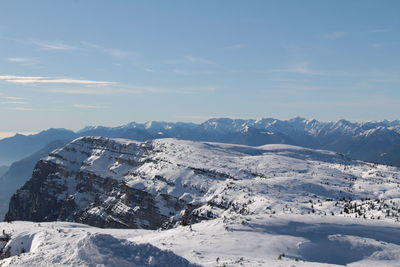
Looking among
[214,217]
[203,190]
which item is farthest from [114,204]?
[214,217]

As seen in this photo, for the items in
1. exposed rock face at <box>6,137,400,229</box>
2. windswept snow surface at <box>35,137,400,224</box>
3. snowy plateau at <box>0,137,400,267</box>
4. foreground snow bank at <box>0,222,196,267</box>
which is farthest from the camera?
exposed rock face at <box>6,137,400,229</box>

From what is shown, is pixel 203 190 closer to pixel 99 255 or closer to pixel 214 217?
pixel 214 217

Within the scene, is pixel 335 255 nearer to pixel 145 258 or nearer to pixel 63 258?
pixel 145 258

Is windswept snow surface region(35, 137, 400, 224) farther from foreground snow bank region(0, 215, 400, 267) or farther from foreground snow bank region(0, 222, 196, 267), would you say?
foreground snow bank region(0, 222, 196, 267)

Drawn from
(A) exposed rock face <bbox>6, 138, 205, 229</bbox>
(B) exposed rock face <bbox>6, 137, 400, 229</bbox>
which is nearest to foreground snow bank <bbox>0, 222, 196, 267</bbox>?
(B) exposed rock face <bbox>6, 137, 400, 229</bbox>

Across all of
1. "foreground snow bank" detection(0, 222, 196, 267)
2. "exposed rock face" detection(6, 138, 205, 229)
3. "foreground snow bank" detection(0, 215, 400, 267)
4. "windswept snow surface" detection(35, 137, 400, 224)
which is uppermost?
"foreground snow bank" detection(0, 222, 196, 267)

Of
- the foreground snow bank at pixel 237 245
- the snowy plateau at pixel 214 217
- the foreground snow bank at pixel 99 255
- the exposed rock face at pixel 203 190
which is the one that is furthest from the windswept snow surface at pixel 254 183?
the foreground snow bank at pixel 99 255
